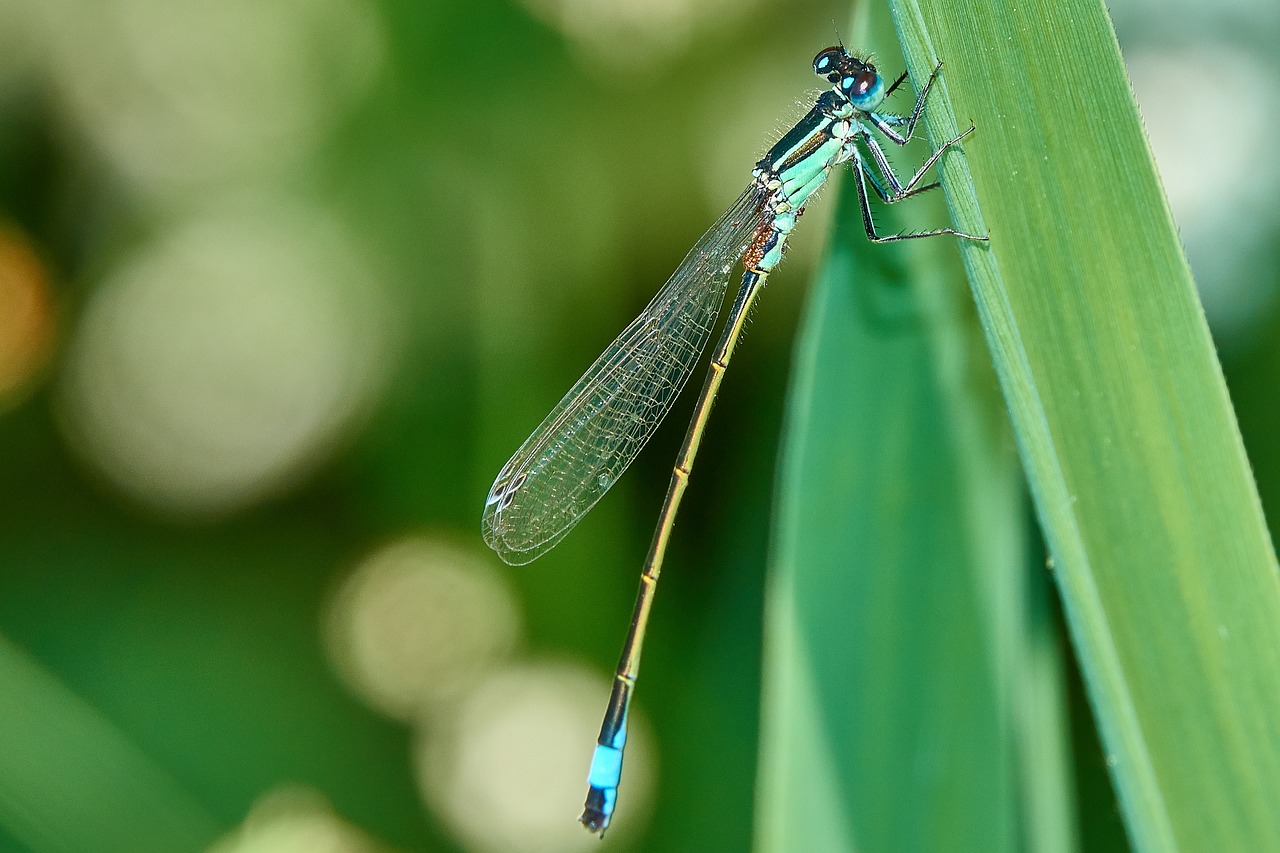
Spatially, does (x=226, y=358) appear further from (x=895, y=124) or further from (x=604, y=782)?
(x=895, y=124)

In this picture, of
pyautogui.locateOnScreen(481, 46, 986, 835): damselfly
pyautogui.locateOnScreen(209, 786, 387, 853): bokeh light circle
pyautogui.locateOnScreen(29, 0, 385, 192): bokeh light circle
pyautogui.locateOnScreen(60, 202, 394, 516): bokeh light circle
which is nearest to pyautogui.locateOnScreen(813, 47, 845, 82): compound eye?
pyautogui.locateOnScreen(481, 46, 986, 835): damselfly

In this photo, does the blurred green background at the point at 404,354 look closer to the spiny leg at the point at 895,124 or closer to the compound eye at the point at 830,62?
the compound eye at the point at 830,62

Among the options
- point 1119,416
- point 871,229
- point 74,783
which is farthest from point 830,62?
point 74,783

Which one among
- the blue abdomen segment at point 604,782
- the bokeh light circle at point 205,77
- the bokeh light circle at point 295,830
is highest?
the bokeh light circle at point 205,77

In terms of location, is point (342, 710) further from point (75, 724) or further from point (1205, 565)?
point (1205, 565)

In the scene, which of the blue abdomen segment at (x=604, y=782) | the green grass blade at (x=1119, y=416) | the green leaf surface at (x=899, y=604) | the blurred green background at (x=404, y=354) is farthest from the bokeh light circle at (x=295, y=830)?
the green grass blade at (x=1119, y=416)
